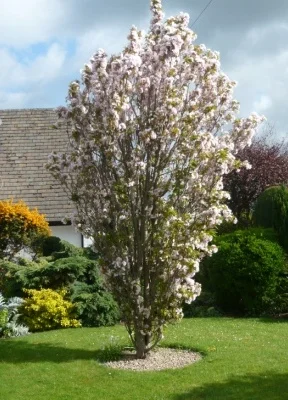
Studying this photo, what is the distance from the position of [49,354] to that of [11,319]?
104 inches

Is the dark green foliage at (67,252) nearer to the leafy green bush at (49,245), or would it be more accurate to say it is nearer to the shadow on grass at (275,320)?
the leafy green bush at (49,245)

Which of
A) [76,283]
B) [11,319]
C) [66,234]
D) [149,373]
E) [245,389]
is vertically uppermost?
[66,234]

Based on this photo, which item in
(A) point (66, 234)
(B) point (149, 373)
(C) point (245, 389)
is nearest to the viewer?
(C) point (245, 389)

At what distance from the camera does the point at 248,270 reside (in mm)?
14078

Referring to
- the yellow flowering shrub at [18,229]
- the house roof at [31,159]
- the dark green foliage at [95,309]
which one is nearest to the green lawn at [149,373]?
the dark green foliage at [95,309]

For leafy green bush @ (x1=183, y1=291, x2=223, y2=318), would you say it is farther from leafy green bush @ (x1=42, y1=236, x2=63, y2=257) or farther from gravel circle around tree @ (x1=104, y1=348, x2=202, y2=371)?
gravel circle around tree @ (x1=104, y1=348, x2=202, y2=371)

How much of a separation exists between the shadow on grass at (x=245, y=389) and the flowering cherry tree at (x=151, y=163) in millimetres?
1438

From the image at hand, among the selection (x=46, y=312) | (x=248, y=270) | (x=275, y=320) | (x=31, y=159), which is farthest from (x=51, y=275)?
(x=31, y=159)

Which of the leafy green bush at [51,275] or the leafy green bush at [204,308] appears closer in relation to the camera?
the leafy green bush at [51,275]

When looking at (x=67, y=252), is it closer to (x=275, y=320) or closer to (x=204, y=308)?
(x=204, y=308)

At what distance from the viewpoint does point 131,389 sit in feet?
27.6

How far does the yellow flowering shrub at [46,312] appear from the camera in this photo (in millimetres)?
12812

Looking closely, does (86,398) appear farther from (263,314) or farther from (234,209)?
(234,209)

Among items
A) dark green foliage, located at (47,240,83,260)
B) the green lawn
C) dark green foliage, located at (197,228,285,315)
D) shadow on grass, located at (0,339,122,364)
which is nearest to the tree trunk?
shadow on grass, located at (0,339,122,364)
